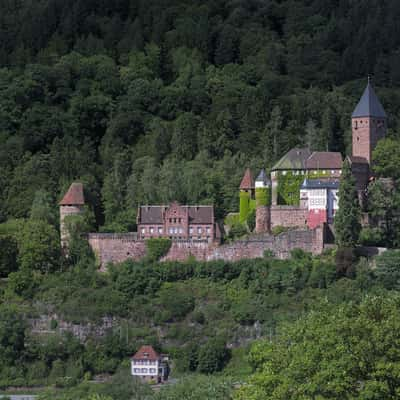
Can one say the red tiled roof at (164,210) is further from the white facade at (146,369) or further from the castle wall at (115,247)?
the white facade at (146,369)

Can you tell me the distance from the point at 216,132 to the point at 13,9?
5065 centimetres

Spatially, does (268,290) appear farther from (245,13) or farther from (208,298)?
(245,13)

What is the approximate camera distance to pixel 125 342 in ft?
233

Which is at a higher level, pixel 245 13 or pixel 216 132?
pixel 245 13

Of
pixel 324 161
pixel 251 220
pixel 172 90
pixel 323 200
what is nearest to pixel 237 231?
pixel 251 220

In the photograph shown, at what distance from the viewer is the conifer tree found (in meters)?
70.3

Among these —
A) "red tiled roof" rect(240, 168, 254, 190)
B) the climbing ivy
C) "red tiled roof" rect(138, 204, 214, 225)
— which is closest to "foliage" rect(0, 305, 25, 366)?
"red tiled roof" rect(138, 204, 214, 225)

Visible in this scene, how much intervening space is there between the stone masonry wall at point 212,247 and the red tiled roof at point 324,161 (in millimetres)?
5922

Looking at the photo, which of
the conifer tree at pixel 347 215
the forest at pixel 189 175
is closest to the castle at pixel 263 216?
the forest at pixel 189 175

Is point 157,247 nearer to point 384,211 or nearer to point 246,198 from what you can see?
point 246,198

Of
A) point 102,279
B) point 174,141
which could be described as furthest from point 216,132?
point 102,279

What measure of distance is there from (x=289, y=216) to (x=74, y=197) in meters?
13.1

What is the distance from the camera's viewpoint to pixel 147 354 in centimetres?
6856

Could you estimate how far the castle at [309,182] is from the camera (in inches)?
2936
